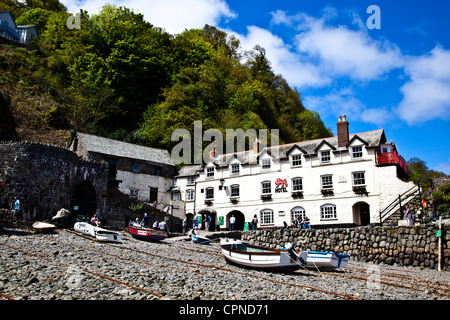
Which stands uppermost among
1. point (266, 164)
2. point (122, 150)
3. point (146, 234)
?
point (122, 150)

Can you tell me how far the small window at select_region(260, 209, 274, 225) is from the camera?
36750 millimetres

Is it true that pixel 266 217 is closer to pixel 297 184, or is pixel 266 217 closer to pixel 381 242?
pixel 297 184

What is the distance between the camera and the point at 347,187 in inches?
1304

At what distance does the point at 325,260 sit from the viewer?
60.1 feet

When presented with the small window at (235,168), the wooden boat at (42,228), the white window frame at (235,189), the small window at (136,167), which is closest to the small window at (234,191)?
the white window frame at (235,189)

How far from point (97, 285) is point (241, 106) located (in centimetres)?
4752

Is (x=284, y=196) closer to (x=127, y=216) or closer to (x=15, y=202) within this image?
(x=127, y=216)

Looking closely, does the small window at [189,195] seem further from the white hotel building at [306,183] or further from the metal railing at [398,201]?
the metal railing at [398,201]

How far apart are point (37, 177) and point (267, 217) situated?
829 inches

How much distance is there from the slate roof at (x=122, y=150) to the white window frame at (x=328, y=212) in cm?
2020

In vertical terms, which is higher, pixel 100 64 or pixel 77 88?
pixel 100 64

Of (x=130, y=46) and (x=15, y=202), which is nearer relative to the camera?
(x=15, y=202)

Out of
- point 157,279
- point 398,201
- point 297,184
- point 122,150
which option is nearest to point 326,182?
point 297,184

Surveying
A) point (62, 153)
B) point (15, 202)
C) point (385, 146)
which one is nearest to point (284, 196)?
point (385, 146)
